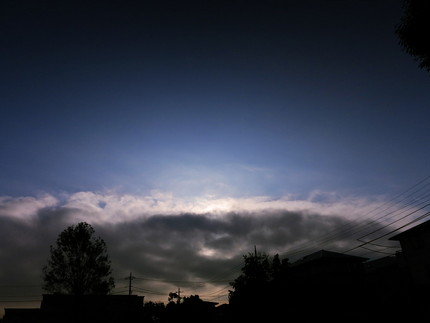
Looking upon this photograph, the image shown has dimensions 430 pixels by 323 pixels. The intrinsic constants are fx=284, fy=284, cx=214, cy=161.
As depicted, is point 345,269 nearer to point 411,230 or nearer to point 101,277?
point 411,230

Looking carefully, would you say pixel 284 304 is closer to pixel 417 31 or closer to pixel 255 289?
pixel 255 289

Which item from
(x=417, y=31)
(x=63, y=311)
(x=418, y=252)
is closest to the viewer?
(x=417, y=31)

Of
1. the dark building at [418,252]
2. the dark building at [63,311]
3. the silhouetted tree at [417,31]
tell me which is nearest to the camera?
the silhouetted tree at [417,31]

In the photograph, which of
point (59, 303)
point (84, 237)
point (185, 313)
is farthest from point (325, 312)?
point (59, 303)

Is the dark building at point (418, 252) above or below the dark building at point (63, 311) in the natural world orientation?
above

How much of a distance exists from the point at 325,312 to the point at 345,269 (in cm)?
3594

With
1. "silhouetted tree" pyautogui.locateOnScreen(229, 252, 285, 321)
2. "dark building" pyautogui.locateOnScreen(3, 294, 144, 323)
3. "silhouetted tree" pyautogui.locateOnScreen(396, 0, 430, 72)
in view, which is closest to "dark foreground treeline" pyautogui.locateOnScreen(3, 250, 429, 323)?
"silhouetted tree" pyautogui.locateOnScreen(229, 252, 285, 321)

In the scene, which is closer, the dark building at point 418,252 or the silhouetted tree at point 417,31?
the silhouetted tree at point 417,31

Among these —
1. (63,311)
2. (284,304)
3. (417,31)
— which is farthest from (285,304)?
(63,311)

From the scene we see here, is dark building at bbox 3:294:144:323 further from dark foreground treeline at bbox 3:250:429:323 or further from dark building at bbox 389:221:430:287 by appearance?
dark building at bbox 389:221:430:287

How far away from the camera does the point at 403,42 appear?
10.6m

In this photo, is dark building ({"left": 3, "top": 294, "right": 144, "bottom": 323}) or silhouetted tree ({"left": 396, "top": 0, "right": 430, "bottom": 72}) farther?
dark building ({"left": 3, "top": 294, "right": 144, "bottom": 323})

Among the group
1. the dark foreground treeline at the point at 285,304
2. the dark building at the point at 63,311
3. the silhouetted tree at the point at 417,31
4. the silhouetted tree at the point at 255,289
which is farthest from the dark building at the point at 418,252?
the dark building at the point at 63,311

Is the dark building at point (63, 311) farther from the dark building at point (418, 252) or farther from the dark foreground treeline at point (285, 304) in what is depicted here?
the dark building at point (418, 252)
